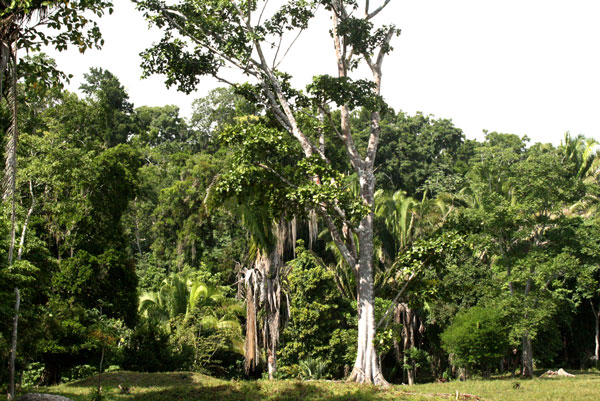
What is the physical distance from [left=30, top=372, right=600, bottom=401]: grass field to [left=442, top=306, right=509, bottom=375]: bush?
3975 mm

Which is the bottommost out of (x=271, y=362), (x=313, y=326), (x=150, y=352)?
(x=271, y=362)

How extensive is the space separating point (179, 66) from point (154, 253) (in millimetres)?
19217

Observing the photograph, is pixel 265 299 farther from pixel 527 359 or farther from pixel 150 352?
pixel 527 359

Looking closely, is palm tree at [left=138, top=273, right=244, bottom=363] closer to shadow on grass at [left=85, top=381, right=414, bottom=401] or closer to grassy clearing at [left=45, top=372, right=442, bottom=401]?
grassy clearing at [left=45, top=372, right=442, bottom=401]

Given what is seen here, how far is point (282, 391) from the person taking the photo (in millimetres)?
12000

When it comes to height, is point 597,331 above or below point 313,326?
above

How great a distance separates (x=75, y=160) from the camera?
17812 millimetres

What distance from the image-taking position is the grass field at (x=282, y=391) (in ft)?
37.3

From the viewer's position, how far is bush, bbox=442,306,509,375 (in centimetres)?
2028

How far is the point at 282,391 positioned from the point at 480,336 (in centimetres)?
1083

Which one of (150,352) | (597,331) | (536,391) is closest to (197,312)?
(150,352)

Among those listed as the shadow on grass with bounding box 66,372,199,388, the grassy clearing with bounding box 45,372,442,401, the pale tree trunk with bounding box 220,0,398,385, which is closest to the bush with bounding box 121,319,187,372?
the shadow on grass with bounding box 66,372,199,388

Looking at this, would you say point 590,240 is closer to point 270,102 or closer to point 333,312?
point 333,312

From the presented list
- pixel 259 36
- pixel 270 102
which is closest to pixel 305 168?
pixel 270 102
